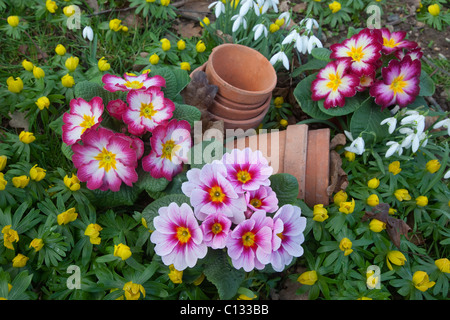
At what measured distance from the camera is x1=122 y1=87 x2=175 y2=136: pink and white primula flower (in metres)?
1.55

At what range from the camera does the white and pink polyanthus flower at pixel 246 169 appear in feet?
4.51

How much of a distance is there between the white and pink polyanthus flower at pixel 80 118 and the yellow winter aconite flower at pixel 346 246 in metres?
1.09

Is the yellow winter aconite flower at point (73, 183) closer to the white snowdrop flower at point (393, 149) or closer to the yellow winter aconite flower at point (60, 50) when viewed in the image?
the yellow winter aconite flower at point (60, 50)

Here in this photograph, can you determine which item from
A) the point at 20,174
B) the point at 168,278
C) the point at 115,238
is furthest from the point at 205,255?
the point at 20,174

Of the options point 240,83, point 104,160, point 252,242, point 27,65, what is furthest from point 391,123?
point 27,65

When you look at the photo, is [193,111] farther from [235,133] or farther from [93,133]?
[93,133]

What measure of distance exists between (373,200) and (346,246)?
26cm

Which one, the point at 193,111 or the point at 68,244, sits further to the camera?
the point at 193,111

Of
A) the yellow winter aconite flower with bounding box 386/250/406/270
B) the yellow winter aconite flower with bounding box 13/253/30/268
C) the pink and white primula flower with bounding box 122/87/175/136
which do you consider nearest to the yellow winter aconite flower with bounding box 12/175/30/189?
the yellow winter aconite flower with bounding box 13/253/30/268

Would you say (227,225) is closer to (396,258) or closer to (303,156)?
(303,156)

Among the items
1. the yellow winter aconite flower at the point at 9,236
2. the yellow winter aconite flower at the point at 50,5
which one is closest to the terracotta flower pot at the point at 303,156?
the yellow winter aconite flower at the point at 9,236

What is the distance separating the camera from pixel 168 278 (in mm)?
1518

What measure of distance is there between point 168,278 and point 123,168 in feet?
1.55

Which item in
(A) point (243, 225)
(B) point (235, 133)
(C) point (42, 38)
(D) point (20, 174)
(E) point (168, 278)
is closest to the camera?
(A) point (243, 225)
